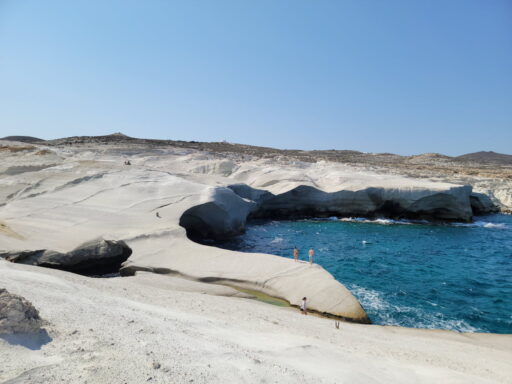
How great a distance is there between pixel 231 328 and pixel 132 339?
8.49 ft

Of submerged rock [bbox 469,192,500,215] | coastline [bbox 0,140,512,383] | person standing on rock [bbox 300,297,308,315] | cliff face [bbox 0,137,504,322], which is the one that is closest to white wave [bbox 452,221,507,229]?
cliff face [bbox 0,137,504,322]

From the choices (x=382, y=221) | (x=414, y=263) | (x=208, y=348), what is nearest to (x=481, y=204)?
(x=382, y=221)

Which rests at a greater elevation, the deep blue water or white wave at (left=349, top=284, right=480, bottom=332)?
the deep blue water

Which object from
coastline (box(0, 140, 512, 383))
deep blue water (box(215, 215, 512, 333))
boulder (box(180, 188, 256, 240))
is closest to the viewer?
coastline (box(0, 140, 512, 383))

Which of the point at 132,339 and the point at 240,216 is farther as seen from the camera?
the point at 240,216

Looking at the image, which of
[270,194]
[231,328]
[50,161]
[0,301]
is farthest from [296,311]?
[50,161]

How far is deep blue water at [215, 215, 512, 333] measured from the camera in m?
12.7

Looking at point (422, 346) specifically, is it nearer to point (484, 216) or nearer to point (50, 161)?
point (50, 161)

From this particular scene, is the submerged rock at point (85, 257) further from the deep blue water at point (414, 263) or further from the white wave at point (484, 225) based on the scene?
the white wave at point (484, 225)

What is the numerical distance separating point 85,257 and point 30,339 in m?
10.0

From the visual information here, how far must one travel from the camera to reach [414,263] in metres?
18.8

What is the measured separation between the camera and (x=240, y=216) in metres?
25.2

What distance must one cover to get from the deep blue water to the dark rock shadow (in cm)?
1091

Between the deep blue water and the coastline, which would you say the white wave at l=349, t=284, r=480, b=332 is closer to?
the deep blue water
